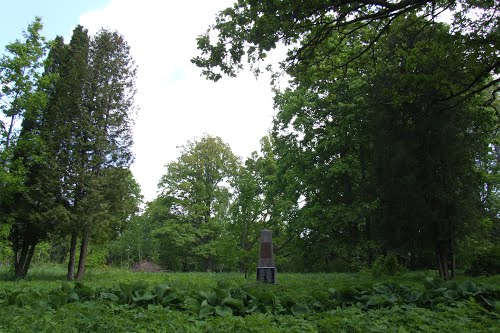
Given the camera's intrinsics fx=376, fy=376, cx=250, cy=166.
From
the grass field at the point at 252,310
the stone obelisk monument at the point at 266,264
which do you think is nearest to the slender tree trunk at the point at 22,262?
the stone obelisk monument at the point at 266,264

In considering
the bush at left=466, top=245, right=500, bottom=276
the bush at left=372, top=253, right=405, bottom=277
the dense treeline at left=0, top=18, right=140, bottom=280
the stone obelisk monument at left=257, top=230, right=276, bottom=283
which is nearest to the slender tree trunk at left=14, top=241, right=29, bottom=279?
the dense treeline at left=0, top=18, right=140, bottom=280

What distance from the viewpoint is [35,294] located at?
642 cm

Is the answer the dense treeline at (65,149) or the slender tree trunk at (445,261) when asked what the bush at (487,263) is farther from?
the dense treeline at (65,149)

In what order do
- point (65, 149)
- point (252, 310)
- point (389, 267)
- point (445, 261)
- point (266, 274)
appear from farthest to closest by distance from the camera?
point (65, 149) → point (389, 267) → point (266, 274) → point (445, 261) → point (252, 310)

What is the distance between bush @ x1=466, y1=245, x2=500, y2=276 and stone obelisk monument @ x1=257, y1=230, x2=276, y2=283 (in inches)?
349

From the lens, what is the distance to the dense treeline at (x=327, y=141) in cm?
964

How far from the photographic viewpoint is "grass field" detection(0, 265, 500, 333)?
4336mm

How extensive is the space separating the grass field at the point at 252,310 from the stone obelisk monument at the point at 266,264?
7892 millimetres

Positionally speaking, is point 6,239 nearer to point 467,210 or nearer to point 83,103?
point 83,103

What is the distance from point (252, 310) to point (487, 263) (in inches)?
583

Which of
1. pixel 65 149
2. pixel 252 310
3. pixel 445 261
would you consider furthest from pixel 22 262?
pixel 445 261

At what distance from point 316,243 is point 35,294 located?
20.1 meters

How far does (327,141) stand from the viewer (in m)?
23.3

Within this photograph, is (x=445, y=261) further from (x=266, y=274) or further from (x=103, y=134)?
(x=103, y=134)
